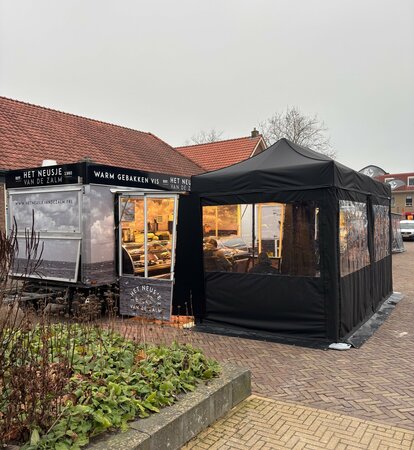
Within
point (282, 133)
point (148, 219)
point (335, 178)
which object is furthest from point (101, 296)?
point (282, 133)

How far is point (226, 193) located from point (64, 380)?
13.9ft

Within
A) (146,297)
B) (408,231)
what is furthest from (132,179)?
(408,231)

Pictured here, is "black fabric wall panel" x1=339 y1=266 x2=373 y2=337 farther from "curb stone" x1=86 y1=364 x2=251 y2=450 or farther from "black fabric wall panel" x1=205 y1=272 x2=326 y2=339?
"curb stone" x1=86 y1=364 x2=251 y2=450

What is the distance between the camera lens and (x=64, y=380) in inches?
123

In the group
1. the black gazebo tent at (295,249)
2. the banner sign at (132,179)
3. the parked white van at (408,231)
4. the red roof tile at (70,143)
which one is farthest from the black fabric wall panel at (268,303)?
the parked white van at (408,231)

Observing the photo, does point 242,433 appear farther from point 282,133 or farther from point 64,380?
point 282,133

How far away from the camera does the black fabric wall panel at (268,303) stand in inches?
236

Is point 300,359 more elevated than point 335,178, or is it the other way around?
point 335,178

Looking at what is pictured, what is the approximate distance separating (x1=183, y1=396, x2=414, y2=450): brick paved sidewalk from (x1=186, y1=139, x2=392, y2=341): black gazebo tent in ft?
7.41

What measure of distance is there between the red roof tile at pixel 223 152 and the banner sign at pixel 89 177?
13.2 metres

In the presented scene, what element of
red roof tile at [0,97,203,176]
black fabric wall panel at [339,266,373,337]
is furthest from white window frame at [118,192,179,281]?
red roof tile at [0,97,203,176]

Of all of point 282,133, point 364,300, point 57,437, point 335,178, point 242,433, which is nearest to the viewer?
point 57,437

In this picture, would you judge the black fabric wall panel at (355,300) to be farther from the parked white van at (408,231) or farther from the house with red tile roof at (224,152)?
the parked white van at (408,231)

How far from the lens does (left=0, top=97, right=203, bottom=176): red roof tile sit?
12.7m
